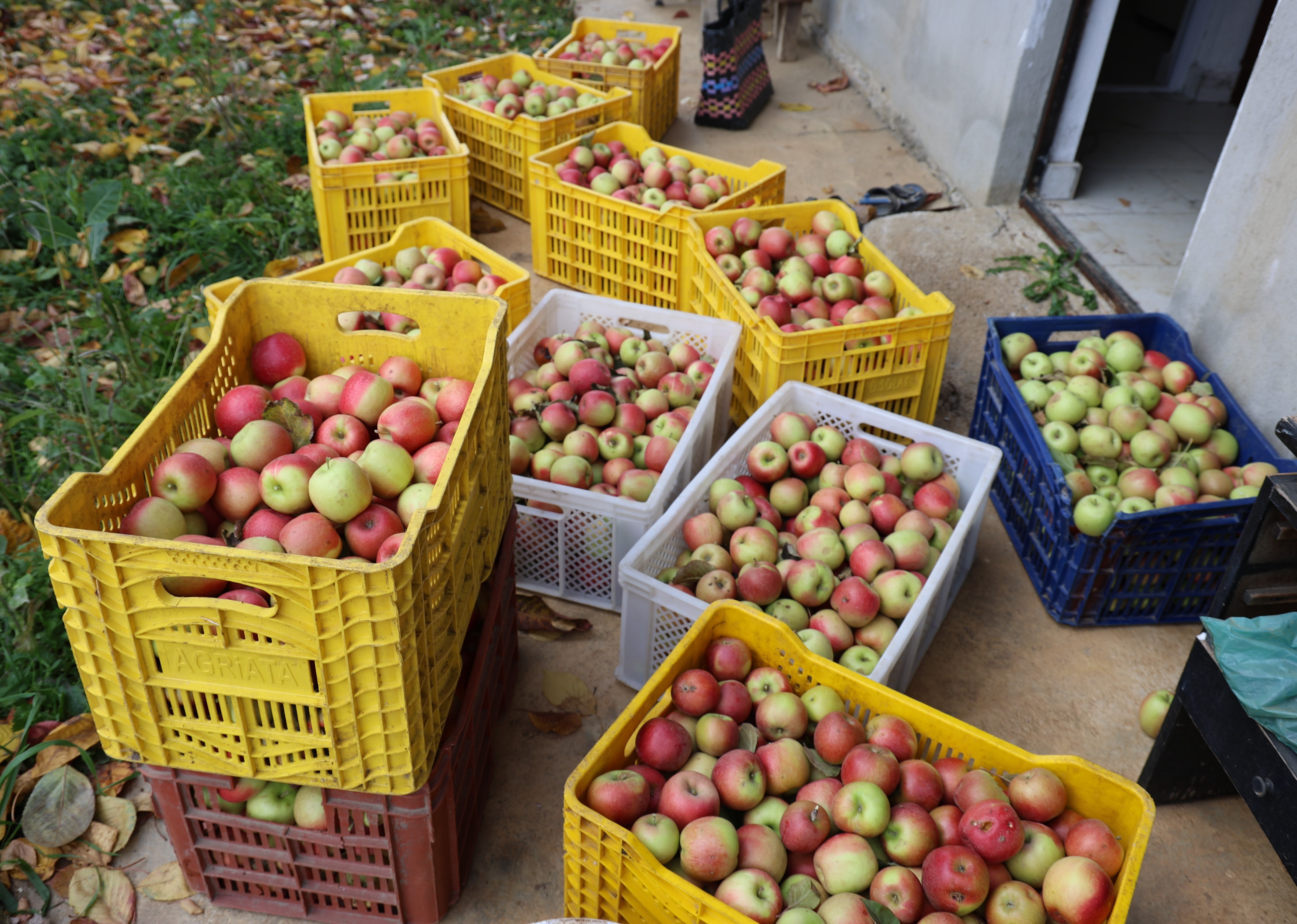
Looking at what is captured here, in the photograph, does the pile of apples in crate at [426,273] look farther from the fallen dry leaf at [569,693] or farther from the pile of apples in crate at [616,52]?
the pile of apples in crate at [616,52]

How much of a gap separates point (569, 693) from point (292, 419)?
122 centimetres

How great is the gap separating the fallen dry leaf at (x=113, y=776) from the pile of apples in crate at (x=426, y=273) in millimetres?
1772

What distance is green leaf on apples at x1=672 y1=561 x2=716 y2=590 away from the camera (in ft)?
8.95

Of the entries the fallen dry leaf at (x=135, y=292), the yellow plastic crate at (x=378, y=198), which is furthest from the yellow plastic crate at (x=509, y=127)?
the fallen dry leaf at (x=135, y=292)

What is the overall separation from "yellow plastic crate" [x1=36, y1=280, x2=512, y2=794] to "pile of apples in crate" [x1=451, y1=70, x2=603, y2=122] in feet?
12.1

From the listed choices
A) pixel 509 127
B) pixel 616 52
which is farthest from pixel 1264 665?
pixel 616 52

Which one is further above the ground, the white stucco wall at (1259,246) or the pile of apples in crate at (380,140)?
the white stucco wall at (1259,246)

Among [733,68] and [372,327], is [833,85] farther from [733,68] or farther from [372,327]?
[372,327]

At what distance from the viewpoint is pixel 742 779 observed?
79.1 inches

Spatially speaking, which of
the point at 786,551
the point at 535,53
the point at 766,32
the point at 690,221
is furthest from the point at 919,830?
the point at 766,32

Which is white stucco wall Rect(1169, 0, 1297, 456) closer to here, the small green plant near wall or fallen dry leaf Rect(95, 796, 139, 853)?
the small green plant near wall

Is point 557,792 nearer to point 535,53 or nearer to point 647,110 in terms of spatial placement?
point 647,110

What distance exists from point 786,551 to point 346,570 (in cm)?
161

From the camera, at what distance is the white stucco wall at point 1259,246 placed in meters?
3.31
